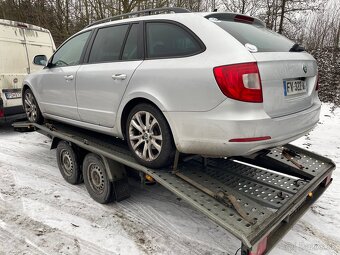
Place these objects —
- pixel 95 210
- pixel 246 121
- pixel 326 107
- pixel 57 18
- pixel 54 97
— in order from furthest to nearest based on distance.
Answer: pixel 57 18 → pixel 326 107 → pixel 54 97 → pixel 95 210 → pixel 246 121

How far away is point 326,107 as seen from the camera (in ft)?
30.6

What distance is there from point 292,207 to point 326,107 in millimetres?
8054

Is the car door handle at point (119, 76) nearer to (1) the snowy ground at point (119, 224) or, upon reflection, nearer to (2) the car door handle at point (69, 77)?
(2) the car door handle at point (69, 77)

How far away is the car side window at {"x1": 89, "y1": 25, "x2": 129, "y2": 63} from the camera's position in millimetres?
3348

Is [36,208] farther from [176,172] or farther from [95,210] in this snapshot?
[176,172]

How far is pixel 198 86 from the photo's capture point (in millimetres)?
2396

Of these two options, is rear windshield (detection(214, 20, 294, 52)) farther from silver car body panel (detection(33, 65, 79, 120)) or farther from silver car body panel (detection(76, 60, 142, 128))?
silver car body panel (detection(33, 65, 79, 120))

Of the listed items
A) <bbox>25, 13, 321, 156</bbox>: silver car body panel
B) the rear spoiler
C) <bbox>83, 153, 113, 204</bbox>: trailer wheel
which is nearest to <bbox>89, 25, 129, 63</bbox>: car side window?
<bbox>25, 13, 321, 156</bbox>: silver car body panel

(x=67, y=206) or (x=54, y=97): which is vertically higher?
(x=54, y=97)

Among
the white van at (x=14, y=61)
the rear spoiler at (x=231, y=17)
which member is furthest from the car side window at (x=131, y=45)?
the white van at (x=14, y=61)

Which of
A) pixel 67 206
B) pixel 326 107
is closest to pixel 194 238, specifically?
pixel 67 206

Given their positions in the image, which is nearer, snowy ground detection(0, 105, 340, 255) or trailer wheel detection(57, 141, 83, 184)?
snowy ground detection(0, 105, 340, 255)

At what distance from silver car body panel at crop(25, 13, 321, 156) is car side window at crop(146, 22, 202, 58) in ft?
0.23

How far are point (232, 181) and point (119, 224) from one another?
4.33 ft
